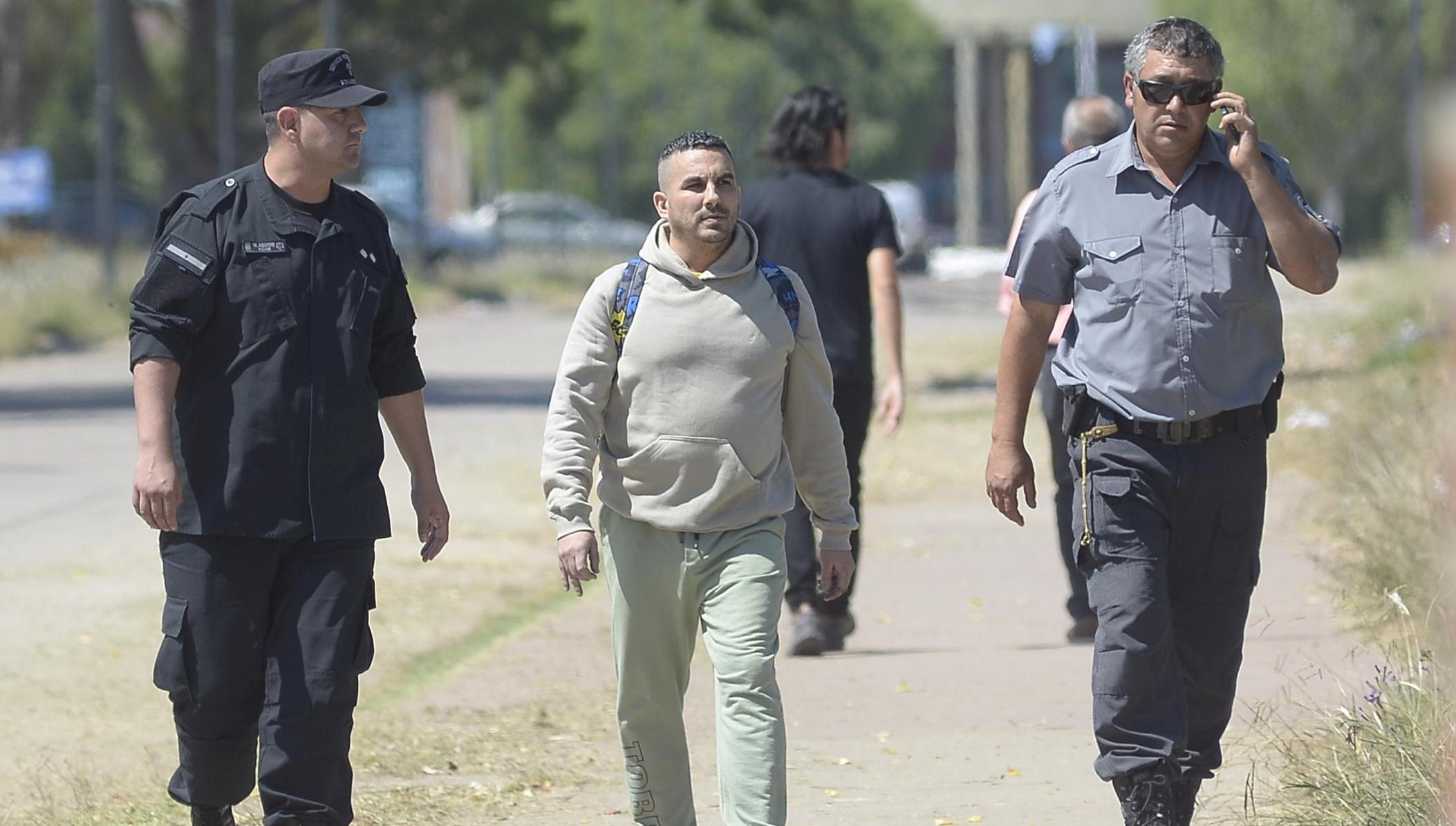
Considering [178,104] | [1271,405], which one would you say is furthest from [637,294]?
[178,104]

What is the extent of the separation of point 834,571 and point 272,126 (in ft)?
5.18

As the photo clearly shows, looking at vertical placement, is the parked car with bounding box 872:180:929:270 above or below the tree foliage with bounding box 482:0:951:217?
below

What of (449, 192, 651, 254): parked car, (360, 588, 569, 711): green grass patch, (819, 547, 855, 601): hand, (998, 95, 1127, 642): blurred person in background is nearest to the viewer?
(819, 547, 855, 601): hand

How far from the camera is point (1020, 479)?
17.3 ft

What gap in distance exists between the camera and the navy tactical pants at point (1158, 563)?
4.96 m

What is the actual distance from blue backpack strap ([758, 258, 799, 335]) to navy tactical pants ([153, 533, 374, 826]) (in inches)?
42.6

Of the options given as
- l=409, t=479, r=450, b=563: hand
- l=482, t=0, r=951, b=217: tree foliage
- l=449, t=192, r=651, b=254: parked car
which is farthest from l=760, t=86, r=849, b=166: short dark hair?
l=482, t=0, r=951, b=217: tree foliage

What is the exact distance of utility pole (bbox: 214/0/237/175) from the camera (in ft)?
115

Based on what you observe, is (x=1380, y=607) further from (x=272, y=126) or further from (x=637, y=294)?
(x=272, y=126)

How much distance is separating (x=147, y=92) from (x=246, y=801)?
1275 inches

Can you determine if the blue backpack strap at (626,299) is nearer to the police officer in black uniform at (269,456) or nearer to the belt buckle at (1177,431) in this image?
the police officer in black uniform at (269,456)

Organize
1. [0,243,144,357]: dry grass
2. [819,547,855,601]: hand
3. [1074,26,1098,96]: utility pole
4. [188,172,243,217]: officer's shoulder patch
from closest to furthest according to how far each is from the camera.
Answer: [188,172,243,217]: officer's shoulder patch < [819,547,855,601]: hand < [0,243,144,357]: dry grass < [1074,26,1098,96]: utility pole

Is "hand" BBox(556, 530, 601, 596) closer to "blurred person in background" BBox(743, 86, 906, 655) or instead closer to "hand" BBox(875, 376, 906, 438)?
"blurred person in background" BBox(743, 86, 906, 655)

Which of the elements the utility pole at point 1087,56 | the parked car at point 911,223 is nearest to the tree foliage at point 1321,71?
the utility pole at point 1087,56
